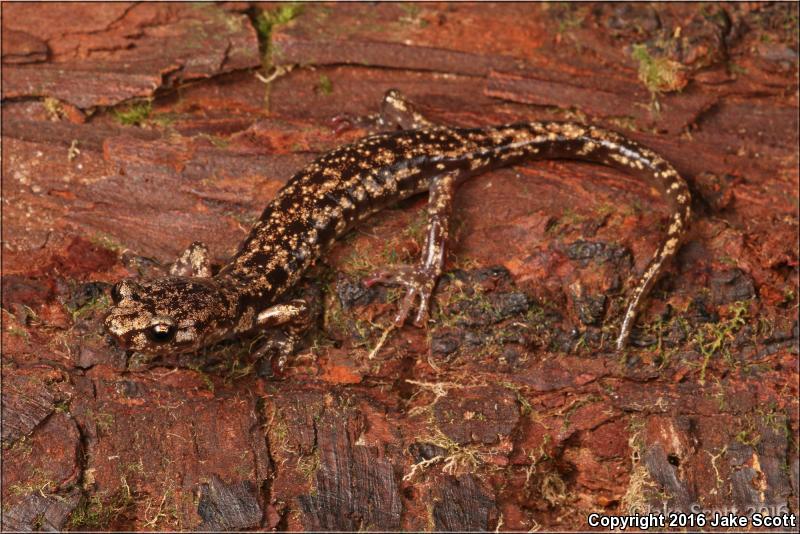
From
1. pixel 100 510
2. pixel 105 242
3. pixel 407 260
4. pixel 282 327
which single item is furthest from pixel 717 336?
pixel 105 242

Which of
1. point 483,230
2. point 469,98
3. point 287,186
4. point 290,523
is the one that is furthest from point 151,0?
point 290,523

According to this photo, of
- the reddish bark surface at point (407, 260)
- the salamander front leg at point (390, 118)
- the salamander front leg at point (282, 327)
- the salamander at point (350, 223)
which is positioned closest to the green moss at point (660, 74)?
the reddish bark surface at point (407, 260)

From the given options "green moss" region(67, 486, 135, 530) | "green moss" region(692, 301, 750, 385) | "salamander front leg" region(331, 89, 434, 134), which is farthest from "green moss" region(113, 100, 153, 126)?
"green moss" region(692, 301, 750, 385)

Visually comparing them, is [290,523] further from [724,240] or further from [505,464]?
[724,240]

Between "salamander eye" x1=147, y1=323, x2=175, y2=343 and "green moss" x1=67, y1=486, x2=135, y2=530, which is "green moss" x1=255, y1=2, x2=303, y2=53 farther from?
"green moss" x1=67, y1=486, x2=135, y2=530

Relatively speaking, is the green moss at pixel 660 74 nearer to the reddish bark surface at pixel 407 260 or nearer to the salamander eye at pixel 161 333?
the reddish bark surface at pixel 407 260

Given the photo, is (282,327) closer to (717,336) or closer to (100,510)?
(100,510)
